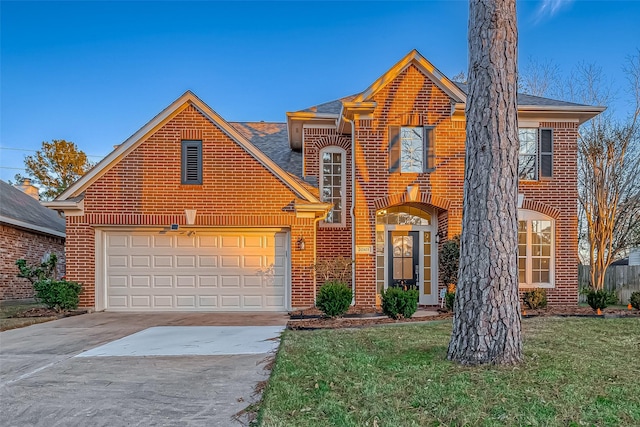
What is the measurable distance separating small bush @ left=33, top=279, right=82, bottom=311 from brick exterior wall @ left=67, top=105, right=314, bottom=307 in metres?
0.48

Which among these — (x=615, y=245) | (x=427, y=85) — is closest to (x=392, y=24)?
(x=427, y=85)

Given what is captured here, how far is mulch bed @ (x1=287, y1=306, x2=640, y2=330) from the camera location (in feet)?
26.5

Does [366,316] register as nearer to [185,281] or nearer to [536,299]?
[536,299]

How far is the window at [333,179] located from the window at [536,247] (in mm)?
5048

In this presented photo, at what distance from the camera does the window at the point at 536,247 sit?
1156 cm

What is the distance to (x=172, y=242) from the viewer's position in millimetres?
10711

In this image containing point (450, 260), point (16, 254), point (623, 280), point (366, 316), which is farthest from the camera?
point (16, 254)

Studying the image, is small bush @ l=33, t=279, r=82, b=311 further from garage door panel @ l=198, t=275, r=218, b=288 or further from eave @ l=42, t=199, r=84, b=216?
garage door panel @ l=198, t=275, r=218, b=288

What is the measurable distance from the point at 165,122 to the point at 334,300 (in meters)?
6.24

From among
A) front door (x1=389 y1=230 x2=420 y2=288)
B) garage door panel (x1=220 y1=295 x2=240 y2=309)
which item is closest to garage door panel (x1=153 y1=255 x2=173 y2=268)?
garage door panel (x1=220 y1=295 x2=240 y2=309)

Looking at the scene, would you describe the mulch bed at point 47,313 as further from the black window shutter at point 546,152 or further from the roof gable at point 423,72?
the black window shutter at point 546,152

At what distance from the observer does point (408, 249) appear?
1168 cm

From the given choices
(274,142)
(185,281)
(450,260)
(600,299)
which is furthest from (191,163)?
(600,299)

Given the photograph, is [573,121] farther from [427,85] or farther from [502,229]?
[502,229]
